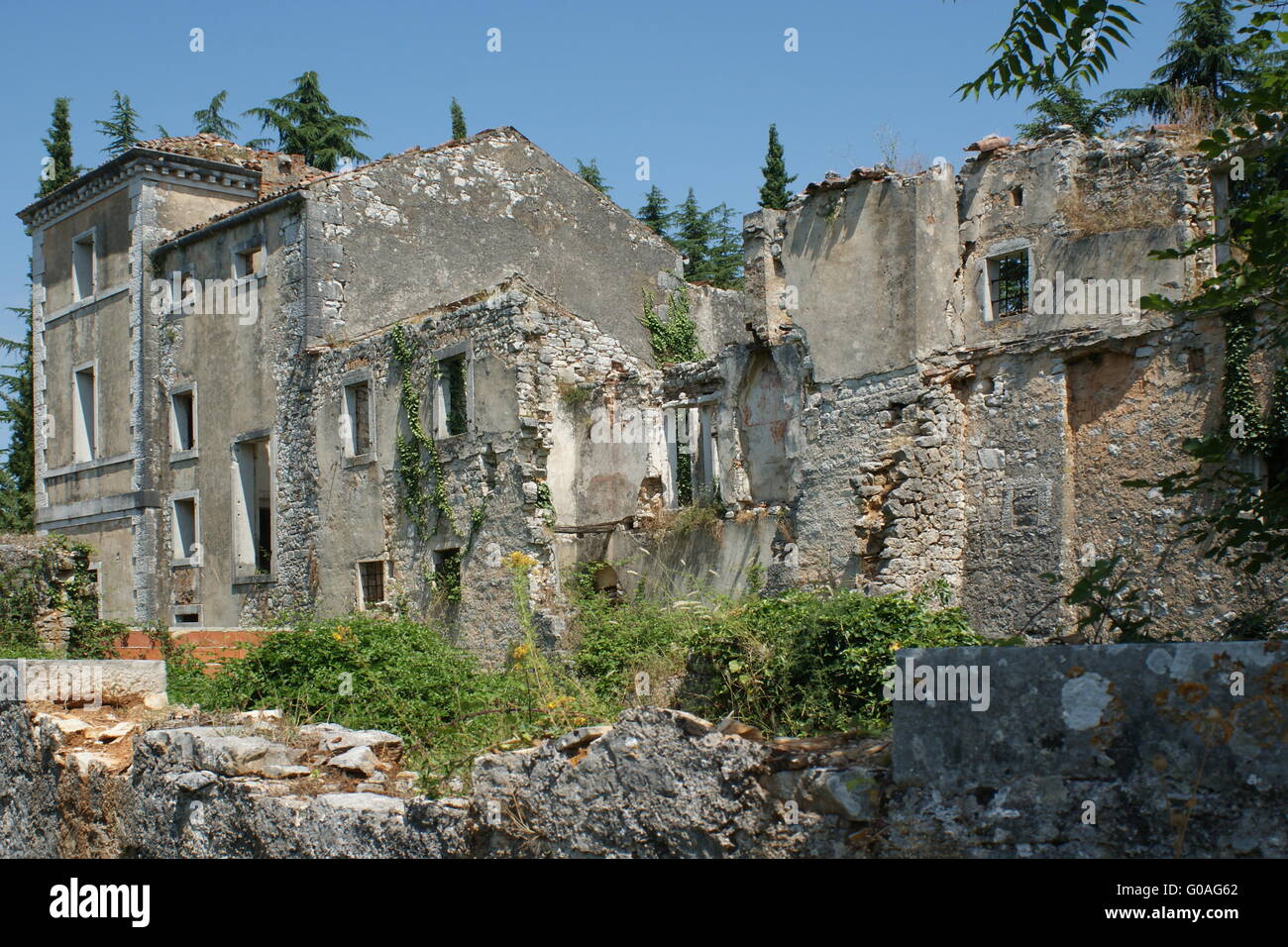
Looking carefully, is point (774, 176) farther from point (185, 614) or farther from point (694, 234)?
point (185, 614)

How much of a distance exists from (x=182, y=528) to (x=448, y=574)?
29.1ft

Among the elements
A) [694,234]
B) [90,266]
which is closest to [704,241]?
[694,234]

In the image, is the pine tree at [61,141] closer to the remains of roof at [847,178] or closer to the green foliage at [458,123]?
the green foliage at [458,123]

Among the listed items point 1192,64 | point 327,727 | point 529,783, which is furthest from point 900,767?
point 1192,64

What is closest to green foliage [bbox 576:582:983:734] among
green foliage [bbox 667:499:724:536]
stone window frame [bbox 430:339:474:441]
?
green foliage [bbox 667:499:724:536]

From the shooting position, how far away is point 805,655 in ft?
36.3

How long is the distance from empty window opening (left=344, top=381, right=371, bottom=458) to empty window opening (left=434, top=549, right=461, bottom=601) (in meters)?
2.67

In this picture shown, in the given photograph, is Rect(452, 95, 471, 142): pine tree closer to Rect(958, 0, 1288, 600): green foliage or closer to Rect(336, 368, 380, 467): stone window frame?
Rect(336, 368, 380, 467): stone window frame

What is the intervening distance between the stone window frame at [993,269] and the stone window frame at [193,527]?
15.9m
